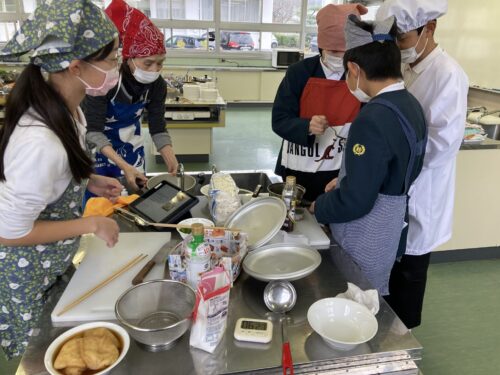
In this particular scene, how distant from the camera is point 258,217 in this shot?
138 centimetres

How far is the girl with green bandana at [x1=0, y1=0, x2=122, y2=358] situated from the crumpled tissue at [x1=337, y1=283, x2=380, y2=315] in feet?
2.10

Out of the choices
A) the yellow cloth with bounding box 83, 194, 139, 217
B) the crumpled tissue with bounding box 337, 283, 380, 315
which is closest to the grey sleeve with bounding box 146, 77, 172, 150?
the yellow cloth with bounding box 83, 194, 139, 217

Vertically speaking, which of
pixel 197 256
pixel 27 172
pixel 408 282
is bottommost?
pixel 408 282

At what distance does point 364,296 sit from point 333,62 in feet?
3.21

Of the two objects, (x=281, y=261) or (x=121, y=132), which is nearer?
(x=281, y=261)

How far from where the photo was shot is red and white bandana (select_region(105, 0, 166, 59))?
1583 mm

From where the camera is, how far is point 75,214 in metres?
1.19

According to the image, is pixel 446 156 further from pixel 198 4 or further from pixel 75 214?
pixel 198 4

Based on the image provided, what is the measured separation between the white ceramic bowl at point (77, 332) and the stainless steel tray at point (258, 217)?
494 mm

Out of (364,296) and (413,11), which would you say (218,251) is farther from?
(413,11)

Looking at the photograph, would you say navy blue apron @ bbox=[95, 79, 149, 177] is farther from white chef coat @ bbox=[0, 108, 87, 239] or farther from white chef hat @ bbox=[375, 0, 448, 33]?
white chef hat @ bbox=[375, 0, 448, 33]

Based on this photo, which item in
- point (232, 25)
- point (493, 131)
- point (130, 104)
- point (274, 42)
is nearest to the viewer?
point (130, 104)

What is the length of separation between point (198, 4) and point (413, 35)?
6.25 metres

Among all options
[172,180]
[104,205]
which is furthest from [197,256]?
[172,180]
